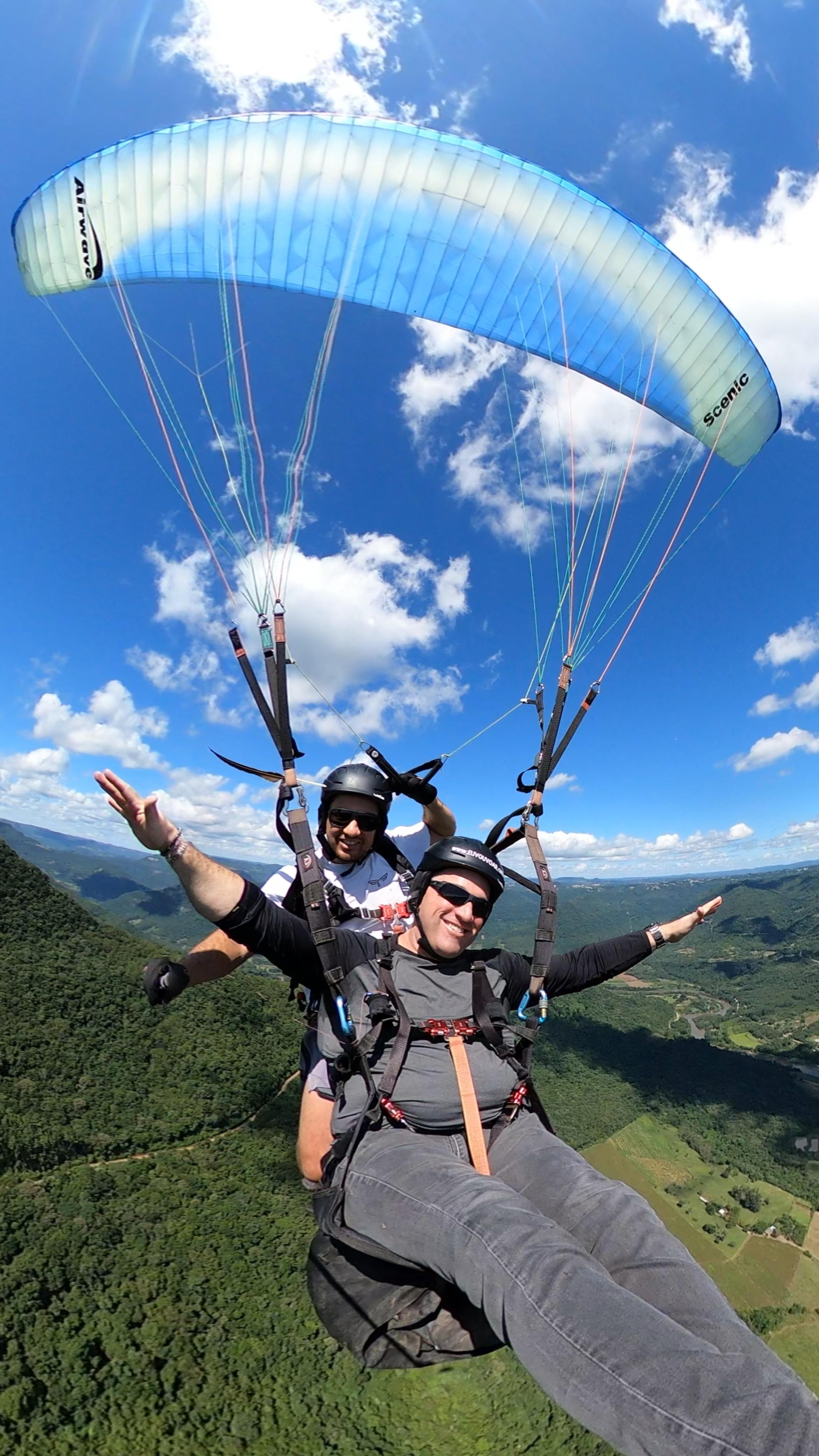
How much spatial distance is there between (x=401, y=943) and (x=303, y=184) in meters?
5.60

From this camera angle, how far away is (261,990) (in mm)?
61688

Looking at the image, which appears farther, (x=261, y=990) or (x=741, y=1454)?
(x=261, y=990)

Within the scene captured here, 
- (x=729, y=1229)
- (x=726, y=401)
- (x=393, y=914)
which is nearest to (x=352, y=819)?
(x=393, y=914)

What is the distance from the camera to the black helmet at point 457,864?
2832 mm

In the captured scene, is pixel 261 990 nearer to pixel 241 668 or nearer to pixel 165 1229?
pixel 165 1229

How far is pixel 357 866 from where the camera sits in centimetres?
378

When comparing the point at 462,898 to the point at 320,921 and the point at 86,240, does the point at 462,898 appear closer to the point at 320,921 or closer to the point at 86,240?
the point at 320,921

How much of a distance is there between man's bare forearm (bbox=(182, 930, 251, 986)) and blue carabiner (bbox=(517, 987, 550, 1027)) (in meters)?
1.27

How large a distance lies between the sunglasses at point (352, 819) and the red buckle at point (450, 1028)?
1.27 m

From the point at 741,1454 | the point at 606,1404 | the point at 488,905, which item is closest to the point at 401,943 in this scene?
the point at 488,905

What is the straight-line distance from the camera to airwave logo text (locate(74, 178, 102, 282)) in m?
5.00

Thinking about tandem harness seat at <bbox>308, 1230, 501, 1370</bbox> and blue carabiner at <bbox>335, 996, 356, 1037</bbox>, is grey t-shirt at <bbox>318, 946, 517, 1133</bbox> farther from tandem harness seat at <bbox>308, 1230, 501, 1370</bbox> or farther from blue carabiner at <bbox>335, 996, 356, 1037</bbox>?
tandem harness seat at <bbox>308, 1230, 501, 1370</bbox>

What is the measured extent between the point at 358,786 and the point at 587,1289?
2.37m

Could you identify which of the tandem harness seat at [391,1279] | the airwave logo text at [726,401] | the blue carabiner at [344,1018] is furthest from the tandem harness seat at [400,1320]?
the airwave logo text at [726,401]
